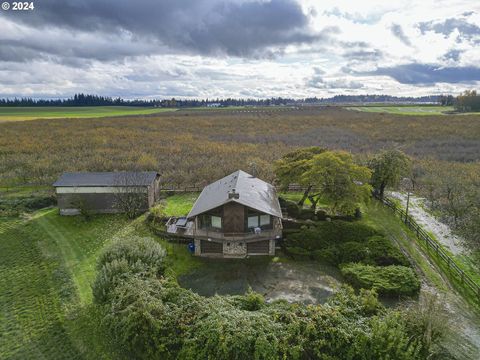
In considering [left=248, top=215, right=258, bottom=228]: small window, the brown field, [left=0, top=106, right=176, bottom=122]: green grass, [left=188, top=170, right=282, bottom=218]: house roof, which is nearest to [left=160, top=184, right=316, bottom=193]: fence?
the brown field

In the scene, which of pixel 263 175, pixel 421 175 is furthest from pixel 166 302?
pixel 421 175

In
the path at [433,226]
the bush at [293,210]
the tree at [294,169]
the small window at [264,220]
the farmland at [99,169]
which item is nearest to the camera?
the farmland at [99,169]

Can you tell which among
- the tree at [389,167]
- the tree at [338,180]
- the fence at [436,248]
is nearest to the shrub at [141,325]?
the tree at [338,180]

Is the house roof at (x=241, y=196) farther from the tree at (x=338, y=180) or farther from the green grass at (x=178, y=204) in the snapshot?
the green grass at (x=178, y=204)

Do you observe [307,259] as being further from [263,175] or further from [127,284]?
[263,175]

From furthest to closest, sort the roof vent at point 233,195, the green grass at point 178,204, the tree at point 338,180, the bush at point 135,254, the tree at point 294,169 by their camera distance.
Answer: the green grass at point 178,204 → the tree at point 294,169 → the tree at point 338,180 → the roof vent at point 233,195 → the bush at point 135,254

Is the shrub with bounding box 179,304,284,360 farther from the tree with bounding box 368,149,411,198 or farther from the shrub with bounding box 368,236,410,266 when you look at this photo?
the tree with bounding box 368,149,411,198

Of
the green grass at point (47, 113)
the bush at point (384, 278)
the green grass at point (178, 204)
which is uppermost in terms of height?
the green grass at point (47, 113)
